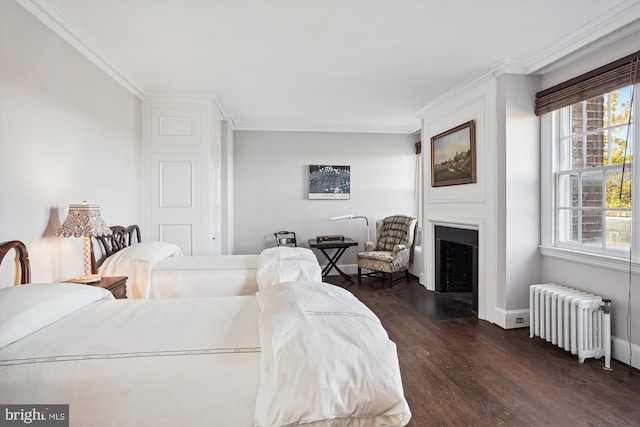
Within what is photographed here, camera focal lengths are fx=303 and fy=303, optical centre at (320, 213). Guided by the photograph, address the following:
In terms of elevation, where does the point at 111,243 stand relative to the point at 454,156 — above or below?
below

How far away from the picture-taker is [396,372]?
3.51 ft

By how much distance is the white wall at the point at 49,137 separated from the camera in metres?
1.91

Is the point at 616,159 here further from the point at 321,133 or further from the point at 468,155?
the point at 321,133

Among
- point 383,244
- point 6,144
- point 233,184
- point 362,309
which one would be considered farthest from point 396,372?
point 233,184

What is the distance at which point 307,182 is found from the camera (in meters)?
5.53

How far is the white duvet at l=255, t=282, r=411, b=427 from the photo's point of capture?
3.10 ft

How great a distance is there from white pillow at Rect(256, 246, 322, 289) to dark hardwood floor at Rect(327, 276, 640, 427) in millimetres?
1025

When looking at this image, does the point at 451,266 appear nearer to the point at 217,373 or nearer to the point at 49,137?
the point at 217,373

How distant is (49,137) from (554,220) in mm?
4489

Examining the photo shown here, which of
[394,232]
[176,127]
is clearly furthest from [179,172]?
[394,232]

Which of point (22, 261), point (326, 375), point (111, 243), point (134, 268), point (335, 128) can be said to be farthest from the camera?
point (335, 128)

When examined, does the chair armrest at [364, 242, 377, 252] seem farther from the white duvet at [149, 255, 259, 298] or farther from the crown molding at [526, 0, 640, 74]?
the crown molding at [526, 0, 640, 74]

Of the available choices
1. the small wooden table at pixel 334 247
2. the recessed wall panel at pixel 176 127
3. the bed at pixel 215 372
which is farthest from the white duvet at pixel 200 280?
the small wooden table at pixel 334 247

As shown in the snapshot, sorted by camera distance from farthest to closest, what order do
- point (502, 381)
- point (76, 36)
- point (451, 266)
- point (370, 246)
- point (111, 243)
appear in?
point (370, 246)
point (451, 266)
point (111, 243)
point (76, 36)
point (502, 381)
